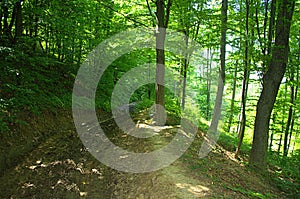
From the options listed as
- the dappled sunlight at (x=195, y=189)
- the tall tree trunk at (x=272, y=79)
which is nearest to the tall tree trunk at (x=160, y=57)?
the tall tree trunk at (x=272, y=79)

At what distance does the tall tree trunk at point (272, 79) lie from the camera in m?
6.49

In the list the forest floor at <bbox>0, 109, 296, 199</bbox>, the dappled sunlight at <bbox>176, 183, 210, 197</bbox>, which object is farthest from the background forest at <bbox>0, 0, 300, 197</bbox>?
the dappled sunlight at <bbox>176, 183, 210, 197</bbox>

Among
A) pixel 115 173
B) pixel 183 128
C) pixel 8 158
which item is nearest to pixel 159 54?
pixel 183 128

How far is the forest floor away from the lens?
4582 mm

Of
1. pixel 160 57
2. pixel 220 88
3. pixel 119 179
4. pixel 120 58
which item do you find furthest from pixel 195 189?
pixel 120 58

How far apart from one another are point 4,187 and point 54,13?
5.60 metres

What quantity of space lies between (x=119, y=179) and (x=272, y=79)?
5.11 metres

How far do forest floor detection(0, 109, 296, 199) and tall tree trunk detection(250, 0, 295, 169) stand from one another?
2.28ft

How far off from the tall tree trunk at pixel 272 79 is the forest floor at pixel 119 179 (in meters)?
0.70

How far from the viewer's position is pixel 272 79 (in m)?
6.83

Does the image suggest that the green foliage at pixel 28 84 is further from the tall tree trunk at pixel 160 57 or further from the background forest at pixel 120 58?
the tall tree trunk at pixel 160 57

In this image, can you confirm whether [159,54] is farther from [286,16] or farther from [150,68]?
[150,68]

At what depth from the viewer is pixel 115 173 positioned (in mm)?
5516

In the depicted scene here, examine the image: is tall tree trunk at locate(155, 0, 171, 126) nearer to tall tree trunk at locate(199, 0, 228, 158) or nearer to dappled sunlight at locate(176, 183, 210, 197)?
tall tree trunk at locate(199, 0, 228, 158)
